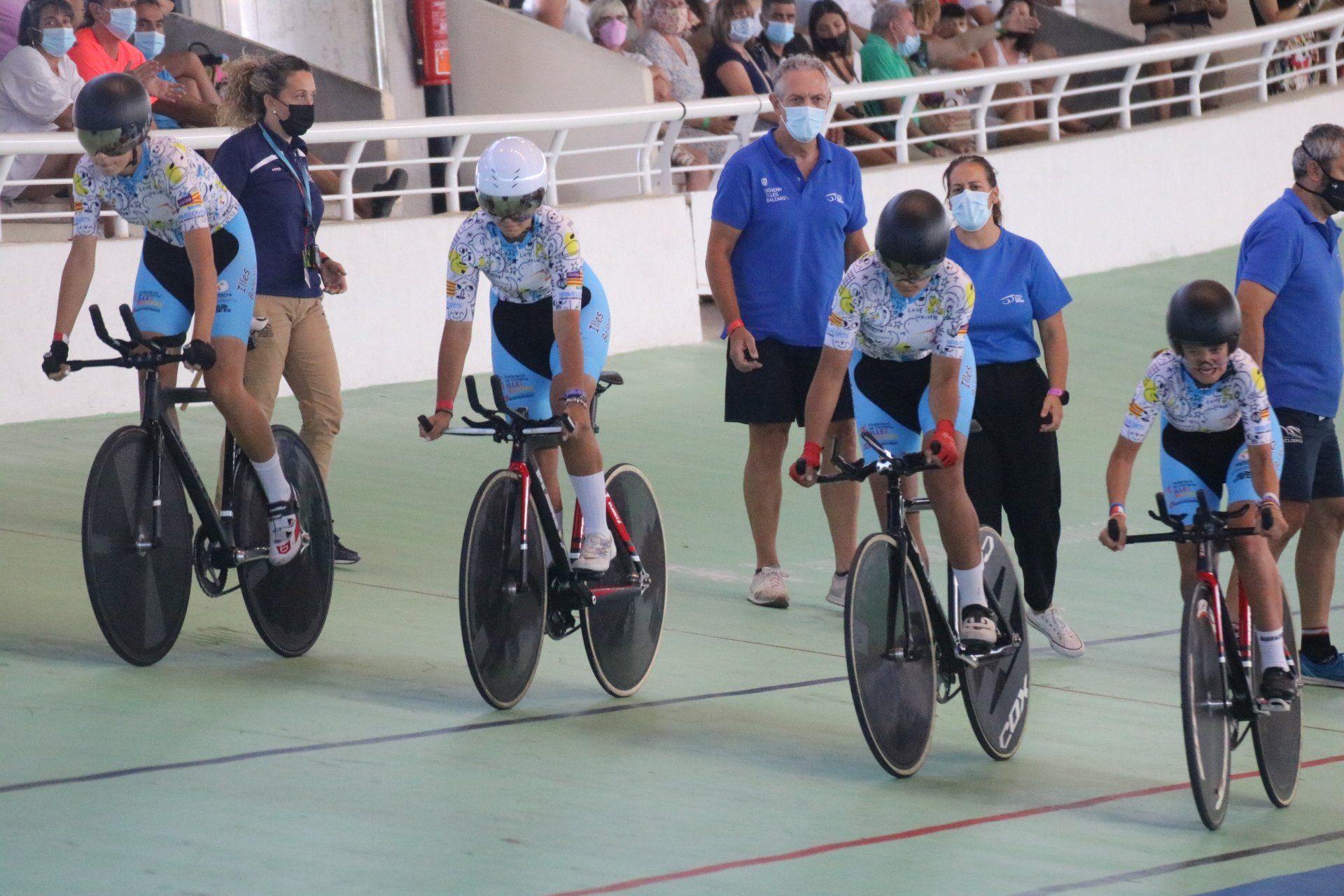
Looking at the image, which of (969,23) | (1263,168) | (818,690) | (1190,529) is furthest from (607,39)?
(1190,529)

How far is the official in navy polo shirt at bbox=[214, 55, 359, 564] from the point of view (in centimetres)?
708

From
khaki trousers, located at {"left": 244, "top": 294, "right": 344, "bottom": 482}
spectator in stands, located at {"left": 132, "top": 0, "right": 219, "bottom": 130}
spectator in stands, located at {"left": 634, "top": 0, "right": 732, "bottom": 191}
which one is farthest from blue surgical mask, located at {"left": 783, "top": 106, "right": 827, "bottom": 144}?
spectator in stands, located at {"left": 634, "top": 0, "right": 732, "bottom": 191}

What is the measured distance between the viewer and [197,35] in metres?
12.3

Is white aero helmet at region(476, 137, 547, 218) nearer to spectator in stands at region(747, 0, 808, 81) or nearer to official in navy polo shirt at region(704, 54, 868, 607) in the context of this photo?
official in navy polo shirt at region(704, 54, 868, 607)

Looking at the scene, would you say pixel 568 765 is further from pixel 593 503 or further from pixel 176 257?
pixel 176 257

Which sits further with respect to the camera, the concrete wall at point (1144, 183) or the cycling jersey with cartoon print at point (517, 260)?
the concrete wall at point (1144, 183)

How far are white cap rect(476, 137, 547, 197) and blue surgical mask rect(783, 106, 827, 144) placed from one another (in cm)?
197

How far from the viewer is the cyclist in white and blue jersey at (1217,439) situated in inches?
202

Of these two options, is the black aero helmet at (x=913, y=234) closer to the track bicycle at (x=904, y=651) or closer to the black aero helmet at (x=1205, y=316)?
the track bicycle at (x=904, y=651)

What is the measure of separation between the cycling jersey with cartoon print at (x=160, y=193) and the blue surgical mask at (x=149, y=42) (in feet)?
16.0

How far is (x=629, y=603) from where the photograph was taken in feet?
19.6

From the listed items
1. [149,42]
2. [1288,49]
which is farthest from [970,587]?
[1288,49]

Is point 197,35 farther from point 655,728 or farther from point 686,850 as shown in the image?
point 686,850

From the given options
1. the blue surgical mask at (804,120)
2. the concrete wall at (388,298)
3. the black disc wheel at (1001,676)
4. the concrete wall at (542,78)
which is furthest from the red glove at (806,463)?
the concrete wall at (542,78)
